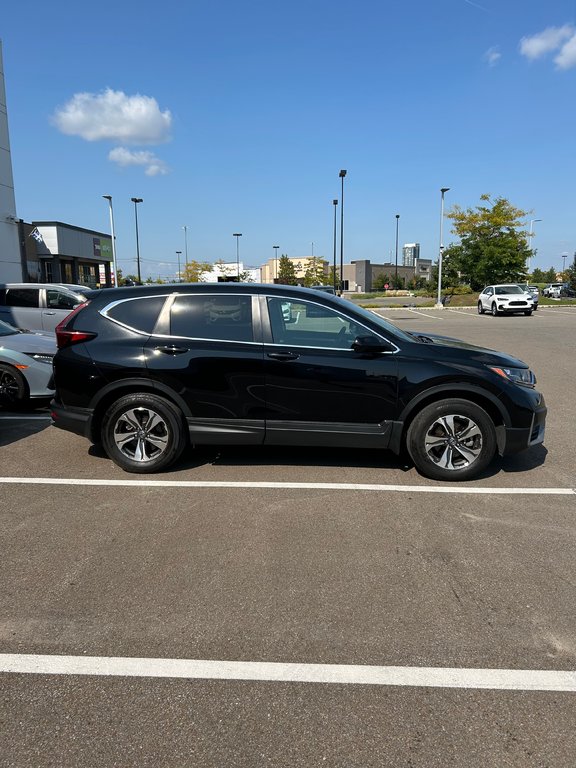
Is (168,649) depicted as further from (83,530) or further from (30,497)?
(30,497)

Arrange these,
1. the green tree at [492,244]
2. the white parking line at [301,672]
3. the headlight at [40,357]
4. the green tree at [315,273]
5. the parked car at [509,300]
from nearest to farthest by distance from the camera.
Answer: the white parking line at [301,672] < the headlight at [40,357] < the parked car at [509,300] < the green tree at [492,244] < the green tree at [315,273]

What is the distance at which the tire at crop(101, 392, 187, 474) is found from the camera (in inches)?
200

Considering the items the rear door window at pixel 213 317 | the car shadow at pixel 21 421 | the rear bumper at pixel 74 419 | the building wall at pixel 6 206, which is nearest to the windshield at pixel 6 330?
the car shadow at pixel 21 421

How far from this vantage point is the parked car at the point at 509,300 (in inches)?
1148

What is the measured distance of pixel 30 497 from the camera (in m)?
4.58

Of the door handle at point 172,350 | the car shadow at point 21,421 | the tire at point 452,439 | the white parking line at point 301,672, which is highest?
the door handle at point 172,350

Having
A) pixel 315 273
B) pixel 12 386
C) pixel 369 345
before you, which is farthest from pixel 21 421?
pixel 315 273

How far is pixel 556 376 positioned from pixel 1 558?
967 cm

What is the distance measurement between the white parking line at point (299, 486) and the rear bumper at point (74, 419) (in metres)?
0.47

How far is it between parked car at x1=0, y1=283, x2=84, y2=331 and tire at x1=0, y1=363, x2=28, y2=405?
4.65m

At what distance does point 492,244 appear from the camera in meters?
43.6

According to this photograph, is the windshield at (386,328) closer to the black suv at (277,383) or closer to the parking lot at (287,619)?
the black suv at (277,383)

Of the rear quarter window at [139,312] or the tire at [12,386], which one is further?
the tire at [12,386]

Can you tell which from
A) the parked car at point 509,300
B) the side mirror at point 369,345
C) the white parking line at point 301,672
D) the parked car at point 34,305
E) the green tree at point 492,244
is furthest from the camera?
the green tree at point 492,244
